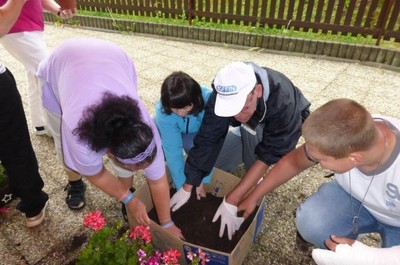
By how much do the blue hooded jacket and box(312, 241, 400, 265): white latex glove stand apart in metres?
1.12

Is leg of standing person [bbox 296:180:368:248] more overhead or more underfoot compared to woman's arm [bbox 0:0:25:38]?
more underfoot

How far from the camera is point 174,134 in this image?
221cm

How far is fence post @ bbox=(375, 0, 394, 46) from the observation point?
4231mm

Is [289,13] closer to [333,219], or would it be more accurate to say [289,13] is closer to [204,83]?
[204,83]

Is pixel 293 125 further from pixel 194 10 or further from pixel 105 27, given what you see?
pixel 105 27

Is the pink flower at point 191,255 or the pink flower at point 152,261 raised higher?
the pink flower at point 191,255

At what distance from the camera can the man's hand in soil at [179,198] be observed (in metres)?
2.15

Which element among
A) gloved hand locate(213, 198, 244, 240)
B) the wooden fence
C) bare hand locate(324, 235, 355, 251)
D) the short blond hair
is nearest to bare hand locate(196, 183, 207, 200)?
gloved hand locate(213, 198, 244, 240)

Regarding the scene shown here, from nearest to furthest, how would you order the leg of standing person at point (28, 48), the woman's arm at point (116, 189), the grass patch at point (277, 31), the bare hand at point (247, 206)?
the woman's arm at point (116, 189), the bare hand at point (247, 206), the leg of standing person at point (28, 48), the grass patch at point (277, 31)

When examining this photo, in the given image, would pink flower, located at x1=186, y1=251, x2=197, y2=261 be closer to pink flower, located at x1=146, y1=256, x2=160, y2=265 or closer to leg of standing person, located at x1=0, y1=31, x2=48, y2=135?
pink flower, located at x1=146, y1=256, x2=160, y2=265

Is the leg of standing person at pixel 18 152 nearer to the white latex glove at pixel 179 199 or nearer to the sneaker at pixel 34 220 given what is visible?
the sneaker at pixel 34 220

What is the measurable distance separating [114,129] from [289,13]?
4.52m

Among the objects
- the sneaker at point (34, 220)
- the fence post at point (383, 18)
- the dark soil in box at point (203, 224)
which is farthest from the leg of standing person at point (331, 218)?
the fence post at point (383, 18)

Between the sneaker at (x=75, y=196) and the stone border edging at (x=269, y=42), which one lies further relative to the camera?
the stone border edging at (x=269, y=42)
